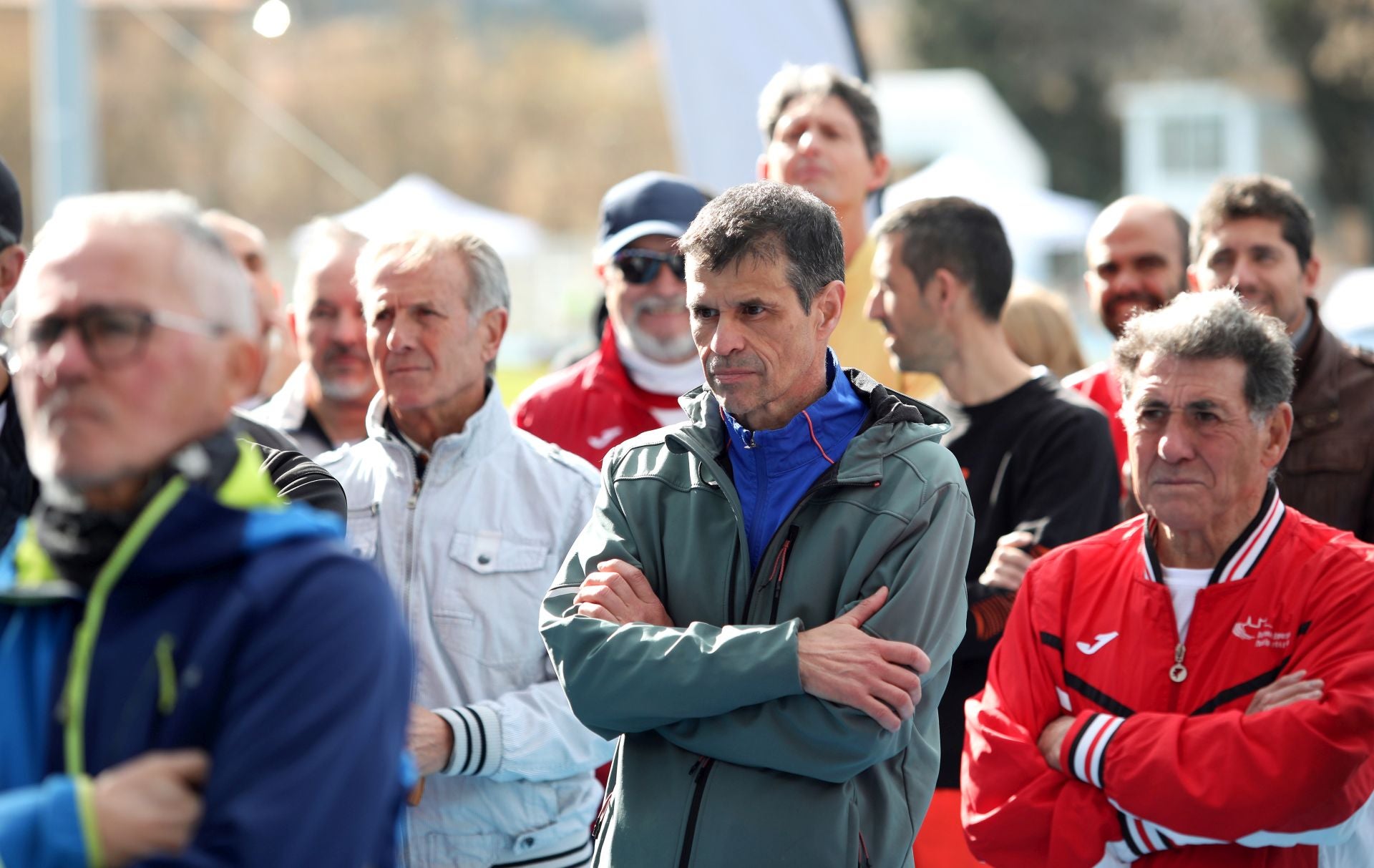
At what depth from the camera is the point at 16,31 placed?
59125 mm

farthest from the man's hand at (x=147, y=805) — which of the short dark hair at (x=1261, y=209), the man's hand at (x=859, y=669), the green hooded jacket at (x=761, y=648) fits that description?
the short dark hair at (x=1261, y=209)

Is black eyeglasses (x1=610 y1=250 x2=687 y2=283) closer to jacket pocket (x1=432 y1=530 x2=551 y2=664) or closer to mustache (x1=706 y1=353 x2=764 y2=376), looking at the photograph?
jacket pocket (x1=432 y1=530 x2=551 y2=664)

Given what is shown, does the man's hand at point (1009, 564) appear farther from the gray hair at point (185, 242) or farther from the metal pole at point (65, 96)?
the metal pole at point (65, 96)

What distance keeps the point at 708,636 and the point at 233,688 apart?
101 centimetres

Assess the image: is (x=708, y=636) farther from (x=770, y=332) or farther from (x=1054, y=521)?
(x=1054, y=521)

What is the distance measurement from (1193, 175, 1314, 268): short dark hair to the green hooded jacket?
1857mm

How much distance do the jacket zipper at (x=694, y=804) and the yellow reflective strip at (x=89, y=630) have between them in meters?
1.11

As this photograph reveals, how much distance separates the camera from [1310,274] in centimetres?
431

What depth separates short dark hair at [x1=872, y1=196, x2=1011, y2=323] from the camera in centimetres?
402

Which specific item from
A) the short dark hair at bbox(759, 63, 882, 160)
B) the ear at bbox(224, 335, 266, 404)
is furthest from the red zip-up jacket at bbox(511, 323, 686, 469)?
the ear at bbox(224, 335, 266, 404)


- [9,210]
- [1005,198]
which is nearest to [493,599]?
[9,210]

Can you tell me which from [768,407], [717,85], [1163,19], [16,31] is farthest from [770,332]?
[16,31]

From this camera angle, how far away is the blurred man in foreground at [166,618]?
1674 mm

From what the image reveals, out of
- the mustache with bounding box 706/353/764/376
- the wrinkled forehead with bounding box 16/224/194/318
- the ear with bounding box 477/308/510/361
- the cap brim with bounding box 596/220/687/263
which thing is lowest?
the mustache with bounding box 706/353/764/376
